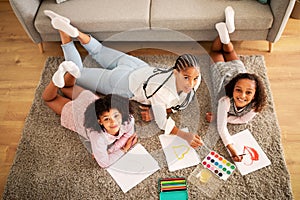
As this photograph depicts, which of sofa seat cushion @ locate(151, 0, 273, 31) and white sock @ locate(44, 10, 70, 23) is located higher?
sofa seat cushion @ locate(151, 0, 273, 31)

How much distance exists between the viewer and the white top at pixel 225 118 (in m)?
1.74

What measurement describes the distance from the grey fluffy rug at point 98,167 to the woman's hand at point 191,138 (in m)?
0.06

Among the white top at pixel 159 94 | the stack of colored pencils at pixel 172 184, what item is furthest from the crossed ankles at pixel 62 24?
the stack of colored pencils at pixel 172 184

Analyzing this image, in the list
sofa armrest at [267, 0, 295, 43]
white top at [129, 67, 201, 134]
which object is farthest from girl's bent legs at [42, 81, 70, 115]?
sofa armrest at [267, 0, 295, 43]

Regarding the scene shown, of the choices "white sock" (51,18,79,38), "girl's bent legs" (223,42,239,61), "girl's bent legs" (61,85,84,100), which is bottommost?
"girl's bent legs" (61,85,84,100)

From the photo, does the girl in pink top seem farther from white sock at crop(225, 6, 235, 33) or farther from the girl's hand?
white sock at crop(225, 6, 235, 33)

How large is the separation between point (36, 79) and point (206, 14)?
46.7 inches

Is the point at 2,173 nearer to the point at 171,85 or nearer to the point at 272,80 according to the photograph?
the point at 171,85

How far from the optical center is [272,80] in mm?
2002

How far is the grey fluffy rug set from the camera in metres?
1.62

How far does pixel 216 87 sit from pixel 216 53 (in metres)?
0.26

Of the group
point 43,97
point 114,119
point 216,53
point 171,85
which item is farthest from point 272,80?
point 43,97

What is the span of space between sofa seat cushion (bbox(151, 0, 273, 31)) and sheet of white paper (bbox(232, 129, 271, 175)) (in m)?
0.64

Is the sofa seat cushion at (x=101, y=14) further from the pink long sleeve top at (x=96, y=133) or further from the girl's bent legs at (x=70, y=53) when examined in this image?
the pink long sleeve top at (x=96, y=133)
